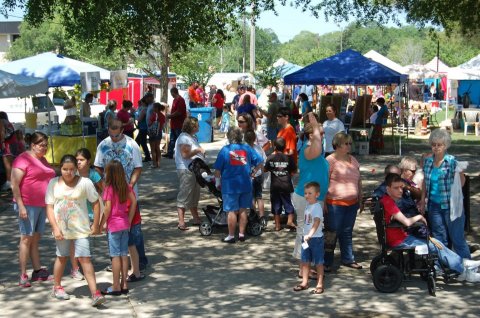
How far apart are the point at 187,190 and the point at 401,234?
388 cm

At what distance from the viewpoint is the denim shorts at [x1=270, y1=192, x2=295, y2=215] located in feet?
37.3

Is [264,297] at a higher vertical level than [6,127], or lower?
lower

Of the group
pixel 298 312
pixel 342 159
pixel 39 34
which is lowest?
pixel 298 312

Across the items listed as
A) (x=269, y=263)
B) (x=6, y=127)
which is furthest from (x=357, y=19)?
(x=269, y=263)

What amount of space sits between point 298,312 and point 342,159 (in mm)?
2035

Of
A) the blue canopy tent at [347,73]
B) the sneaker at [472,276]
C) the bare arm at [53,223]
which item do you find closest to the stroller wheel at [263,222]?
the sneaker at [472,276]

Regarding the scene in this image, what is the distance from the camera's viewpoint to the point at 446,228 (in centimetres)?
902

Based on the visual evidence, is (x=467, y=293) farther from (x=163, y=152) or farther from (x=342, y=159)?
(x=163, y=152)

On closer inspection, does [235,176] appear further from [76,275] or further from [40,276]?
[40,276]

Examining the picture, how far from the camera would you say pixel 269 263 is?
9.77 meters

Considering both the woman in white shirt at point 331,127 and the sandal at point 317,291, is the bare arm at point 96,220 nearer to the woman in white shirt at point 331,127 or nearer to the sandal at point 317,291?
the sandal at point 317,291

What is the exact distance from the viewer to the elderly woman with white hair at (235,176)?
10.6 meters

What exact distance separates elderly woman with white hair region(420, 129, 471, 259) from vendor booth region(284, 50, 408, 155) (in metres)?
11.6

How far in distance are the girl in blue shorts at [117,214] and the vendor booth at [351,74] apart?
12972 millimetres
